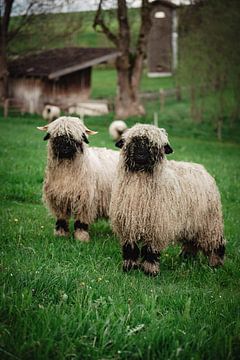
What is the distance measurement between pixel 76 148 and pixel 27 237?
153 centimetres

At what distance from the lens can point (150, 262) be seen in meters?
5.90

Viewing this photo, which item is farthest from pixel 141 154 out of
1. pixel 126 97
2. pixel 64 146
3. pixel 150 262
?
pixel 126 97

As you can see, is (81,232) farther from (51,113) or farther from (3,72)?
(3,72)

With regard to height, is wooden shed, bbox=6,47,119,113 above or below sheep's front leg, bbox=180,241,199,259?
above

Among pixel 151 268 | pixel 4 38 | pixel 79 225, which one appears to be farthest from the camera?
pixel 4 38

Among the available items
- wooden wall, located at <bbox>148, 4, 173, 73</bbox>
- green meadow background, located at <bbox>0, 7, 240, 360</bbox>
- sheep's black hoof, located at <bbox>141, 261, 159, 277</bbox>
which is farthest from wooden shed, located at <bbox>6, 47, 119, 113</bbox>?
sheep's black hoof, located at <bbox>141, 261, 159, 277</bbox>

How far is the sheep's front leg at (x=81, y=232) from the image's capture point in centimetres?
718

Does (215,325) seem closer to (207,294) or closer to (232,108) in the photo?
(207,294)

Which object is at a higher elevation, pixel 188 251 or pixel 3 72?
pixel 3 72

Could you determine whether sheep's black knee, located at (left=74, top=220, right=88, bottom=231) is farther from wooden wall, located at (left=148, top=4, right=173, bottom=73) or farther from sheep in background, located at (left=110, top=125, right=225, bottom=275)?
wooden wall, located at (left=148, top=4, right=173, bottom=73)

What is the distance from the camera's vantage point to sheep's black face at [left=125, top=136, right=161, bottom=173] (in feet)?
18.5

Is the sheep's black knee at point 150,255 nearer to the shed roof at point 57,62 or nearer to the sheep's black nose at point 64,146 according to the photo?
the sheep's black nose at point 64,146

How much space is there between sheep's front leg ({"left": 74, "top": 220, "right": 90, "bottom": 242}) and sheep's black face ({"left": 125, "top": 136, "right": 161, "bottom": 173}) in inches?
70.9

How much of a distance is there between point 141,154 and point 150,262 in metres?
1.37
